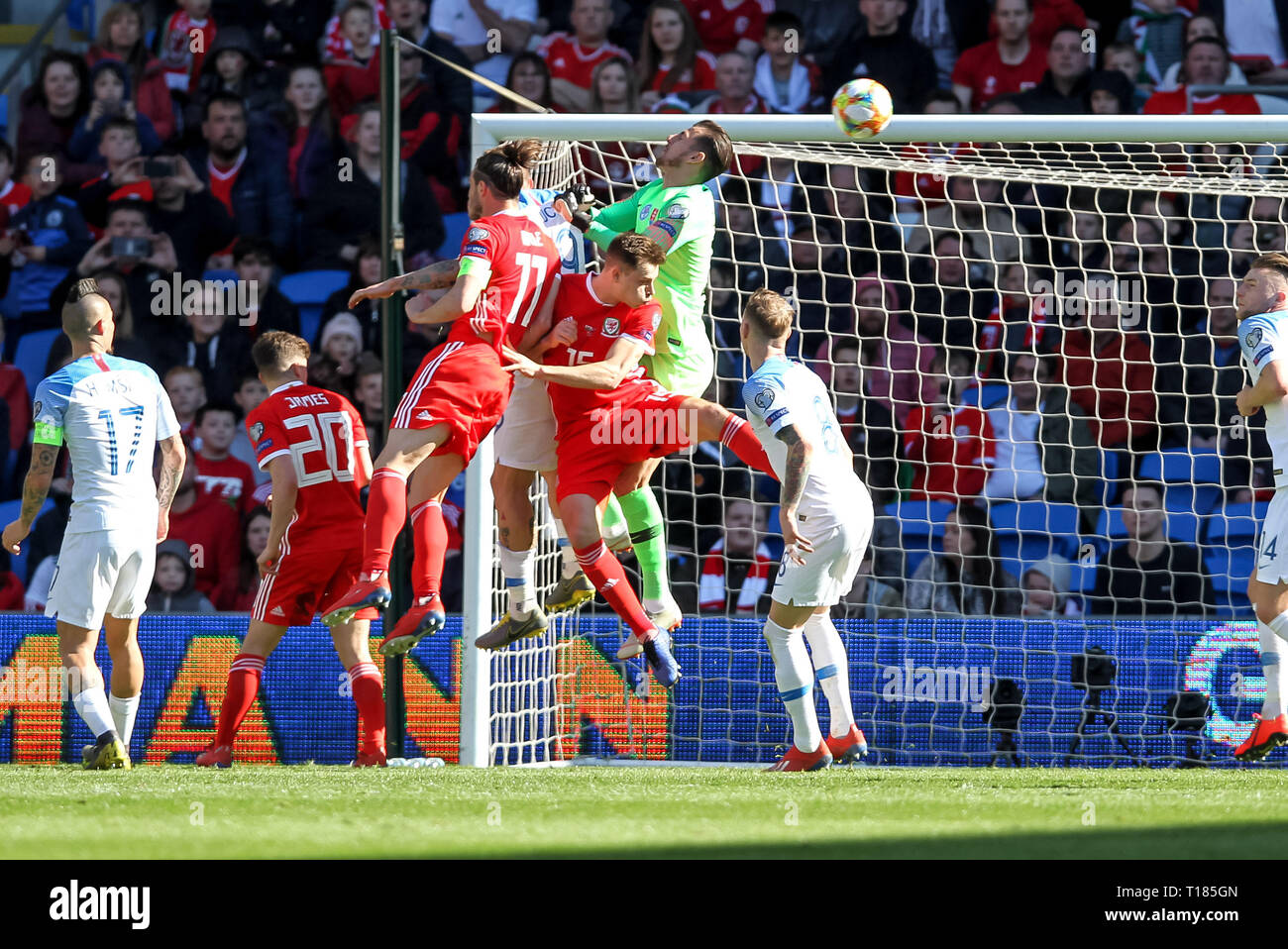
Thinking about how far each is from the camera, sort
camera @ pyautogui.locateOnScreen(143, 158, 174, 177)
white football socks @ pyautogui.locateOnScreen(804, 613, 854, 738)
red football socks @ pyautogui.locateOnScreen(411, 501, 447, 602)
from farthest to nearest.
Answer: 1. camera @ pyautogui.locateOnScreen(143, 158, 174, 177)
2. white football socks @ pyautogui.locateOnScreen(804, 613, 854, 738)
3. red football socks @ pyautogui.locateOnScreen(411, 501, 447, 602)

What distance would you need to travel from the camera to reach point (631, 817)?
4.67 m

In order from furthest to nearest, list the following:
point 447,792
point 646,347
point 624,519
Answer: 1. point 624,519
2. point 646,347
3. point 447,792

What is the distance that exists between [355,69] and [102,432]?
534 cm

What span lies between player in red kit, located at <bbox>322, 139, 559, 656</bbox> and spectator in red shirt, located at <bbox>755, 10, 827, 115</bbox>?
5.17 meters

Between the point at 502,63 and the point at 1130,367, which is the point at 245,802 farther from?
the point at 502,63

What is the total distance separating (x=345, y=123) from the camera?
11617mm

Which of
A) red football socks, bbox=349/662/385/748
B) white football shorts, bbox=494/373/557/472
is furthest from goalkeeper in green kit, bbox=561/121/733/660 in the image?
red football socks, bbox=349/662/385/748

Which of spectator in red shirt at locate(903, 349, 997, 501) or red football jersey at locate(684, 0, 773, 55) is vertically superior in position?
red football jersey at locate(684, 0, 773, 55)

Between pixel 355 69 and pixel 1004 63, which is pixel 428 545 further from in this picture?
pixel 1004 63

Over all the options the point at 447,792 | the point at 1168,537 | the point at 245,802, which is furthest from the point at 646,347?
the point at 1168,537

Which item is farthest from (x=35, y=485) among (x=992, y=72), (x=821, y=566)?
(x=992, y=72)

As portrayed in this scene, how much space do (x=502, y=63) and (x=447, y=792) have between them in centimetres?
761

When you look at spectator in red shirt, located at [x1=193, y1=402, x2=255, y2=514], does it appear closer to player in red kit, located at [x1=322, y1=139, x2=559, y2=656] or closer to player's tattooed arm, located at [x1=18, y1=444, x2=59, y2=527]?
player's tattooed arm, located at [x1=18, y1=444, x2=59, y2=527]

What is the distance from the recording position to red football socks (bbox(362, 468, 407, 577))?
6086 millimetres
